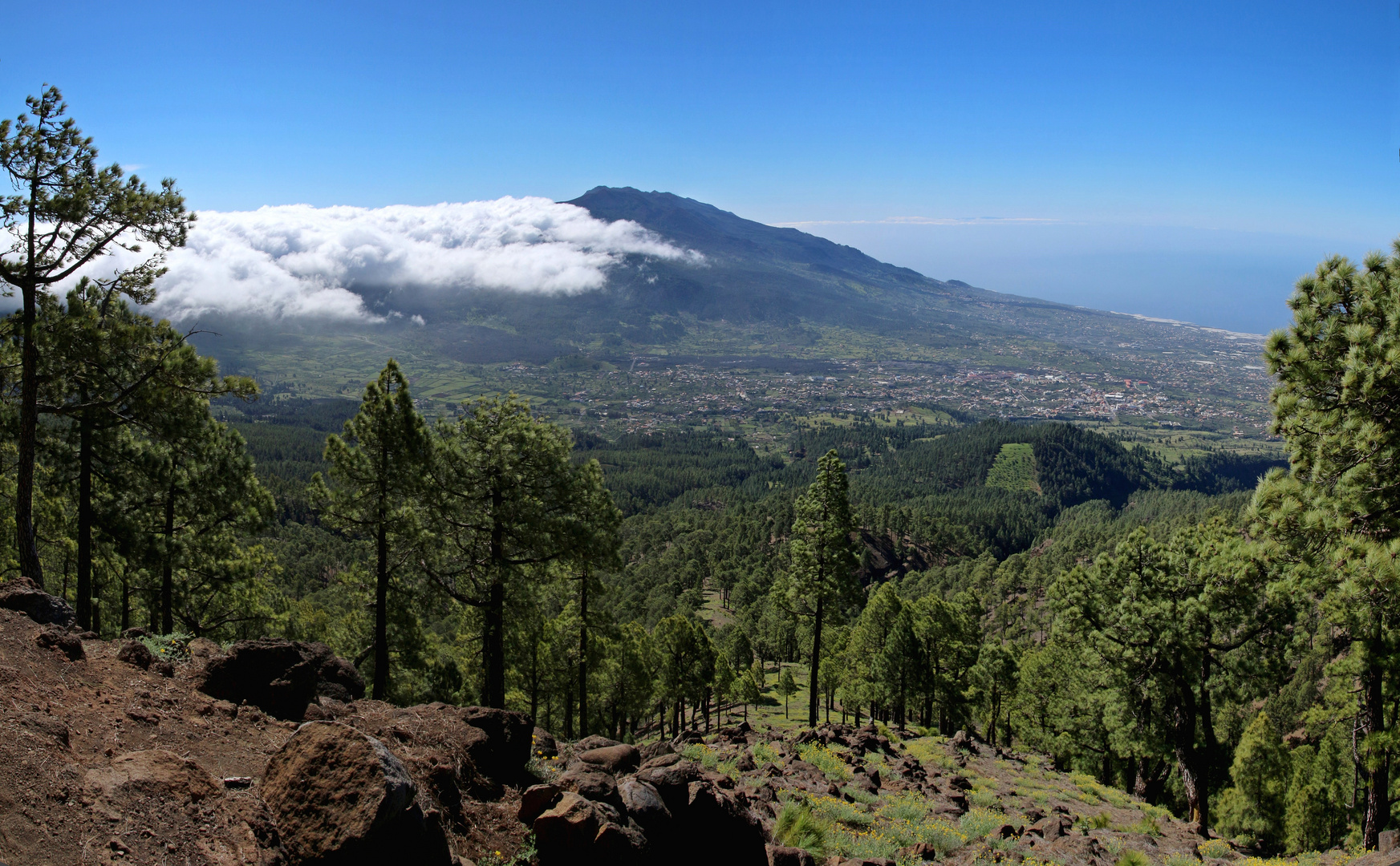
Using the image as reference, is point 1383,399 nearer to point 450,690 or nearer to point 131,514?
point 131,514

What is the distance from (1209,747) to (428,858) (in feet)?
74.9

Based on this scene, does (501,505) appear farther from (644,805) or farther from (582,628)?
(644,805)

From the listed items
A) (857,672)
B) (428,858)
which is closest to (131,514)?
(428,858)

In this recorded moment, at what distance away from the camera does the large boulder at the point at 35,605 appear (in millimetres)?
8914

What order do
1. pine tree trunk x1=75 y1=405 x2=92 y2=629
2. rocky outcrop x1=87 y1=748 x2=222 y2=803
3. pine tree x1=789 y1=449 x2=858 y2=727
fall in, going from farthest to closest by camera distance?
1. pine tree x1=789 y1=449 x2=858 y2=727
2. pine tree trunk x1=75 y1=405 x2=92 y2=629
3. rocky outcrop x1=87 y1=748 x2=222 y2=803

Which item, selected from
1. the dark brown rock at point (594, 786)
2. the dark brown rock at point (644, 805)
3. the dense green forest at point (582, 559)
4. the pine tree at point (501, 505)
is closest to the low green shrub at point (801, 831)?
the dark brown rock at point (644, 805)

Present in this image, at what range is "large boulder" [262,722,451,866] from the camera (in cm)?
539

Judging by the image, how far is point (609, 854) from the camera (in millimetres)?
6809

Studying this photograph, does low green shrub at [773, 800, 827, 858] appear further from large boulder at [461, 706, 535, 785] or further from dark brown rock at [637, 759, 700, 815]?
large boulder at [461, 706, 535, 785]

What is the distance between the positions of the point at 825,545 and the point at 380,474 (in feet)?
52.7

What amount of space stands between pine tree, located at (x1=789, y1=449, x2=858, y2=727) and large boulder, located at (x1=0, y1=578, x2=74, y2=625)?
20347 millimetres

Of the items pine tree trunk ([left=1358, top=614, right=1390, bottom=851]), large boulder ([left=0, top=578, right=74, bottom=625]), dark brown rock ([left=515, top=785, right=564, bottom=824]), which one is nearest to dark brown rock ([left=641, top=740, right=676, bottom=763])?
dark brown rock ([left=515, top=785, right=564, bottom=824])

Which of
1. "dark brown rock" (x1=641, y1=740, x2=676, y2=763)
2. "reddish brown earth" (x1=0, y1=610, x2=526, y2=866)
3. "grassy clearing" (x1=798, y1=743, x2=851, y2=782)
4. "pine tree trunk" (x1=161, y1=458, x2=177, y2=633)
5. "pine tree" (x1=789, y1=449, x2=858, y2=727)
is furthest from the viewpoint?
"pine tree" (x1=789, y1=449, x2=858, y2=727)

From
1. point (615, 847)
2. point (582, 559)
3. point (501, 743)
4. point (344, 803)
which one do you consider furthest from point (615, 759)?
point (582, 559)
